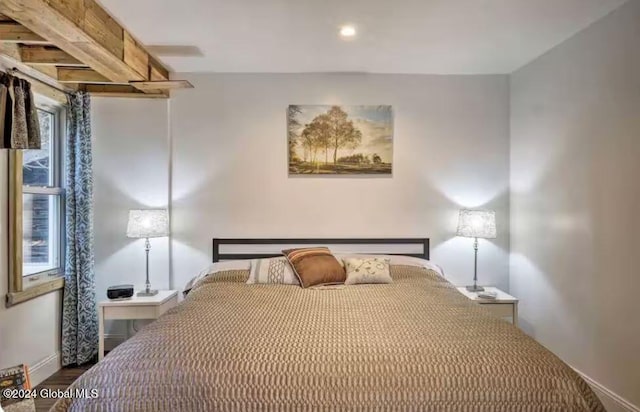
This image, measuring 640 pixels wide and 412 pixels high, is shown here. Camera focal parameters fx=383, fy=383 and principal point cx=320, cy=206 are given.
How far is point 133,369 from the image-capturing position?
142 cm

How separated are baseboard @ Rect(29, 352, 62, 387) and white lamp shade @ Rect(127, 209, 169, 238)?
1102mm

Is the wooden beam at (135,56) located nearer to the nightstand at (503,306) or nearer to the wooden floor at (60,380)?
the wooden floor at (60,380)

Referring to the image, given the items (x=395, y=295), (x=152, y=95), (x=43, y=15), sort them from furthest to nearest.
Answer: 1. (x=152, y=95)
2. (x=395, y=295)
3. (x=43, y=15)

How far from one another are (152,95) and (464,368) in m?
3.24

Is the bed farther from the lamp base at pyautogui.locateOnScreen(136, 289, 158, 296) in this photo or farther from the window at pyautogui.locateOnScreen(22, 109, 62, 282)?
the window at pyautogui.locateOnScreen(22, 109, 62, 282)

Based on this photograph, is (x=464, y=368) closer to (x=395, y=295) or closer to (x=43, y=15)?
(x=395, y=295)

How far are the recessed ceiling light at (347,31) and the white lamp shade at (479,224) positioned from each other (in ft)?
5.74

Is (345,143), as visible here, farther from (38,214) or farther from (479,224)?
(38,214)

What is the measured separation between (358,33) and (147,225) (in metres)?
2.20

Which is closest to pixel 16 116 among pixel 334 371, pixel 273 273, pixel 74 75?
pixel 74 75

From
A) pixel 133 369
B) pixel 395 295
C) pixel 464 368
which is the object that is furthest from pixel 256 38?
pixel 464 368

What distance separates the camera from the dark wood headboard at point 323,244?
3457mm

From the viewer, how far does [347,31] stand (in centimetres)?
261

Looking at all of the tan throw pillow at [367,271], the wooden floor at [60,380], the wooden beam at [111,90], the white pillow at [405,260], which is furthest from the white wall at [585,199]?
the wooden floor at [60,380]
